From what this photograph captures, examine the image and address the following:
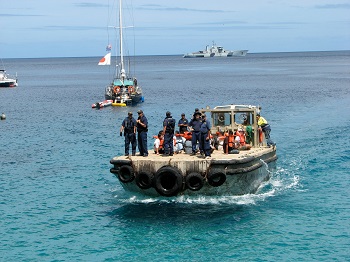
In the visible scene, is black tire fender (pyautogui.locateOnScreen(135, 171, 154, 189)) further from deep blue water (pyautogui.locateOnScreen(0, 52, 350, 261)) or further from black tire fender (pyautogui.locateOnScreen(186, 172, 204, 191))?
black tire fender (pyautogui.locateOnScreen(186, 172, 204, 191))

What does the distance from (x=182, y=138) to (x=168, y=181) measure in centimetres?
273

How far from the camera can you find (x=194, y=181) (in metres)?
22.5

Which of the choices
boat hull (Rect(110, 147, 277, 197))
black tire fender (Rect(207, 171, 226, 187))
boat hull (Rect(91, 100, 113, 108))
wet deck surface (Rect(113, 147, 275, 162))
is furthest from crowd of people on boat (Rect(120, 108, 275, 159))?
boat hull (Rect(91, 100, 113, 108))

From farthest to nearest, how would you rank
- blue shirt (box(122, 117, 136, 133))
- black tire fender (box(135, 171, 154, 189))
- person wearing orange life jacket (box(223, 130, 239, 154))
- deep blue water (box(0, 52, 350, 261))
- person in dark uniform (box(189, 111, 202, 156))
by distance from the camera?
blue shirt (box(122, 117, 136, 133)) < person wearing orange life jacket (box(223, 130, 239, 154)) < person in dark uniform (box(189, 111, 202, 156)) < black tire fender (box(135, 171, 154, 189)) < deep blue water (box(0, 52, 350, 261))

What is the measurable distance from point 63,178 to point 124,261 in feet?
38.9

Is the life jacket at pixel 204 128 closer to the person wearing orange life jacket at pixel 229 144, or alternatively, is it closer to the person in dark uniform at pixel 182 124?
the person wearing orange life jacket at pixel 229 144

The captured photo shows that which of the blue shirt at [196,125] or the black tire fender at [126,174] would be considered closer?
the black tire fender at [126,174]

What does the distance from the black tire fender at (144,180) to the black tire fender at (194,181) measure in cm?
131

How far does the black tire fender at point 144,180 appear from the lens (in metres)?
22.7

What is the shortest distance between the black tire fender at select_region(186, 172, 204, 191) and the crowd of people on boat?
989mm

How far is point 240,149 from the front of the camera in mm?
25438

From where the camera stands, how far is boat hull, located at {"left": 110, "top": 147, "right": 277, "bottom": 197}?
22.4 metres

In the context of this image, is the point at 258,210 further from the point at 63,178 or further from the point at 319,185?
the point at 63,178

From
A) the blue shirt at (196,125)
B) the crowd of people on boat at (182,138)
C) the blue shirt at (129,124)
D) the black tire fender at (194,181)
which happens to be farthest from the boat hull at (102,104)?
the black tire fender at (194,181)
